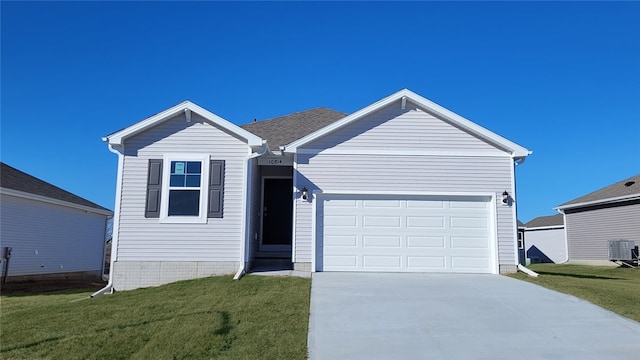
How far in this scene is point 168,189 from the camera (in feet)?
37.3

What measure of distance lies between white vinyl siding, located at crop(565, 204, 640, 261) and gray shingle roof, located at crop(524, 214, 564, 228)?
8609mm

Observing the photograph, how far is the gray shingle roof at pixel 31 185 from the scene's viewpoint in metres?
16.1

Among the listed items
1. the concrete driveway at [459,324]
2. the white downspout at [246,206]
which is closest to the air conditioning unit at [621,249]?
the concrete driveway at [459,324]

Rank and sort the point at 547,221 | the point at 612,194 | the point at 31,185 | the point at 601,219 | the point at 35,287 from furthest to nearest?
the point at 547,221
the point at 601,219
the point at 612,194
the point at 31,185
the point at 35,287

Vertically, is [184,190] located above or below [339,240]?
above

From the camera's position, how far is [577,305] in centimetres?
829

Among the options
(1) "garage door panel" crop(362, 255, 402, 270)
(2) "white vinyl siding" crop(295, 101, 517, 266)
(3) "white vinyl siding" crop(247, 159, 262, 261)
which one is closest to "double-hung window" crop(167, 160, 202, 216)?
(3) "white vinyl siding" crop(247, 159, 262, 261)

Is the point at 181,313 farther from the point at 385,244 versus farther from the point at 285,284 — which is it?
the point at 385,244

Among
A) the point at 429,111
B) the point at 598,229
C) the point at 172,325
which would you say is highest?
the point at 429,111

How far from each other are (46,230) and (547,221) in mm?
31704

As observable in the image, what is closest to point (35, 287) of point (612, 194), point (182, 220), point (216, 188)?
point (182, 220)

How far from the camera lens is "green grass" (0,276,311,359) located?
19.3ft

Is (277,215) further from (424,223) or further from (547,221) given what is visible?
(547,221)

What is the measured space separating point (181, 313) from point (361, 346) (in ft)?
10.5
